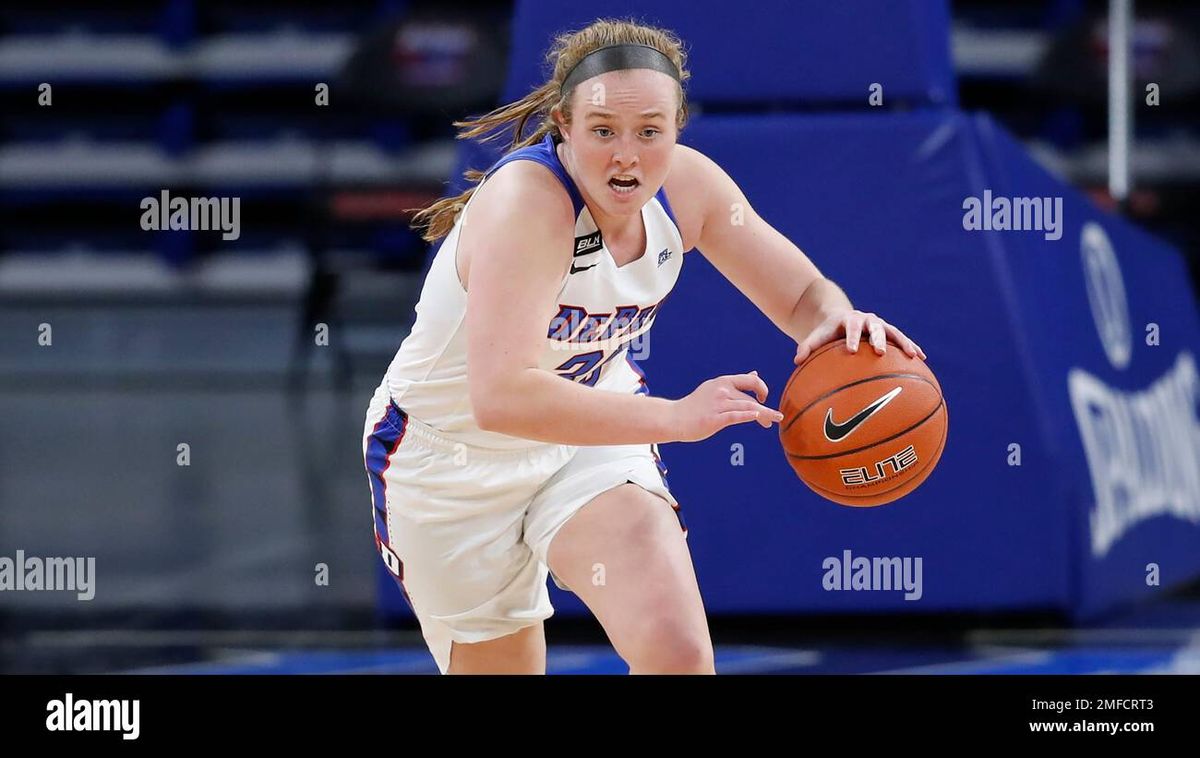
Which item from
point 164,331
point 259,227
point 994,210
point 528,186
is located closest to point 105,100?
point 259,227

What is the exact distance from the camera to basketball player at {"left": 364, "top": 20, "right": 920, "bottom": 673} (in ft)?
7.03

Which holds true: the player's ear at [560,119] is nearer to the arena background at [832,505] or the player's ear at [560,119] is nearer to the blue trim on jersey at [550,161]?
the blue trim on jersey at [550,161]

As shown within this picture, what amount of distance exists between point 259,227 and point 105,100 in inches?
69.0

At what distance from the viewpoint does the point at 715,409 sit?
2.12 meters

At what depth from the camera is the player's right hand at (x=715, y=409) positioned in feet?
6.91

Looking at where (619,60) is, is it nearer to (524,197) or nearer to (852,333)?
(524,197)

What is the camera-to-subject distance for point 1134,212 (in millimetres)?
10992

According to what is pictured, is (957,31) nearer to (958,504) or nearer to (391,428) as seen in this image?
(958,504)

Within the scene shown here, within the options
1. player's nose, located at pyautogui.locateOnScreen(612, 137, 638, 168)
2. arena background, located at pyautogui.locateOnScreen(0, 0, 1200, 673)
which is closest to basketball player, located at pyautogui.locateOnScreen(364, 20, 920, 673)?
player's nose, located at pyautogui.locateOnScreen(612, 137, 638, 168)

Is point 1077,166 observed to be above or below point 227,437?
above

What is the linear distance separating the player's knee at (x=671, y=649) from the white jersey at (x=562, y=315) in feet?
1.38

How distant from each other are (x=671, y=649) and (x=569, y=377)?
0.56 meters

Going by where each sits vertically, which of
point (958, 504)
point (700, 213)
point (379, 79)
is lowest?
point (958, 504)

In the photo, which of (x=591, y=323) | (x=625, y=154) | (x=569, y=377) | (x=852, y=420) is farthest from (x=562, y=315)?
(x=852, y=420)
